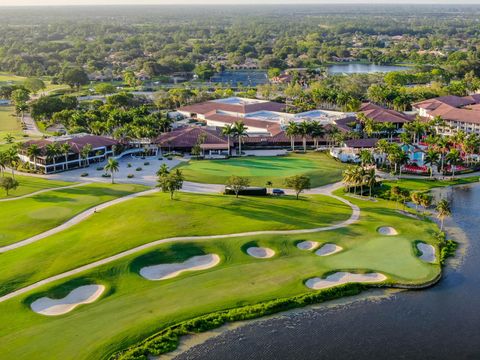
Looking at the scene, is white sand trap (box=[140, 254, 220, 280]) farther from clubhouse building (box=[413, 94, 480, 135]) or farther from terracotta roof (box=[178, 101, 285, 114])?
terracotta roof (box=[178, 101, 285, 114])

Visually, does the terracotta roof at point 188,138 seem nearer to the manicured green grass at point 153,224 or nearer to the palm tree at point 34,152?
the palm tree at point 34,152

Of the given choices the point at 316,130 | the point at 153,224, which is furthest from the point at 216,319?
the point at 316,130

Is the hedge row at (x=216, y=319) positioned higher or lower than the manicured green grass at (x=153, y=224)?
lower

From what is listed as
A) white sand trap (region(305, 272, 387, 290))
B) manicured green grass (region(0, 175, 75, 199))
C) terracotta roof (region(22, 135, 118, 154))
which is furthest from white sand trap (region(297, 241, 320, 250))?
terracotta roof (region(22, 135, 118, 154))

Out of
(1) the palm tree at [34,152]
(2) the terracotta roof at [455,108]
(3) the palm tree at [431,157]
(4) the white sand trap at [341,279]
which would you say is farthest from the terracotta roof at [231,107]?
(4) the white sand trap at [341,279]

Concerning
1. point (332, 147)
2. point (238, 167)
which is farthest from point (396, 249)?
point (332, 147)

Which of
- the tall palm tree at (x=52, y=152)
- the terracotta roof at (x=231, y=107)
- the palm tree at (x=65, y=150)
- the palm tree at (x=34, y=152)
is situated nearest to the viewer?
the tall palm tree at (x=52, y=152)

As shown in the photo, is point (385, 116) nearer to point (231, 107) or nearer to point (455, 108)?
point (455, 108)
